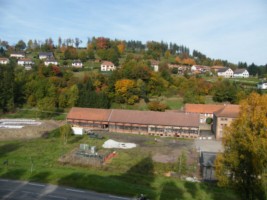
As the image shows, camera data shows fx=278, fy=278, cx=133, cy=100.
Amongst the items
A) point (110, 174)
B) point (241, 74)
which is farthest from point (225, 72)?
point (110, 174)

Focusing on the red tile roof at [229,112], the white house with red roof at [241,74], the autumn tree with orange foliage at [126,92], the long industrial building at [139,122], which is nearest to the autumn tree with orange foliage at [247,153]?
the long industrial building at [139,122]

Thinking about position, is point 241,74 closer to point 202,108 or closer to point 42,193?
point 202,108

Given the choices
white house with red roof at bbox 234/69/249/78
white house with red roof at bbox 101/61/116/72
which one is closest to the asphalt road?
white house with red roof at bbox 101/61/116/72

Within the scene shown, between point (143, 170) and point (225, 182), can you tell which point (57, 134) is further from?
point (225, 182)

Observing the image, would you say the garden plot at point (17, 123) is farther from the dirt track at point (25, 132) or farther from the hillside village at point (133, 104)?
the hillside village at point (133, 104)

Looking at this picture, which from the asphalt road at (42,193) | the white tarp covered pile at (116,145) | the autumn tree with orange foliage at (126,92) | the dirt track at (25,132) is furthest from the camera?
the autumn tree with orange foliage at (126,92)

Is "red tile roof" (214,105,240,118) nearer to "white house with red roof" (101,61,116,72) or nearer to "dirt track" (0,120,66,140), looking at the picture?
"dirt track" (0,120,66,140)
